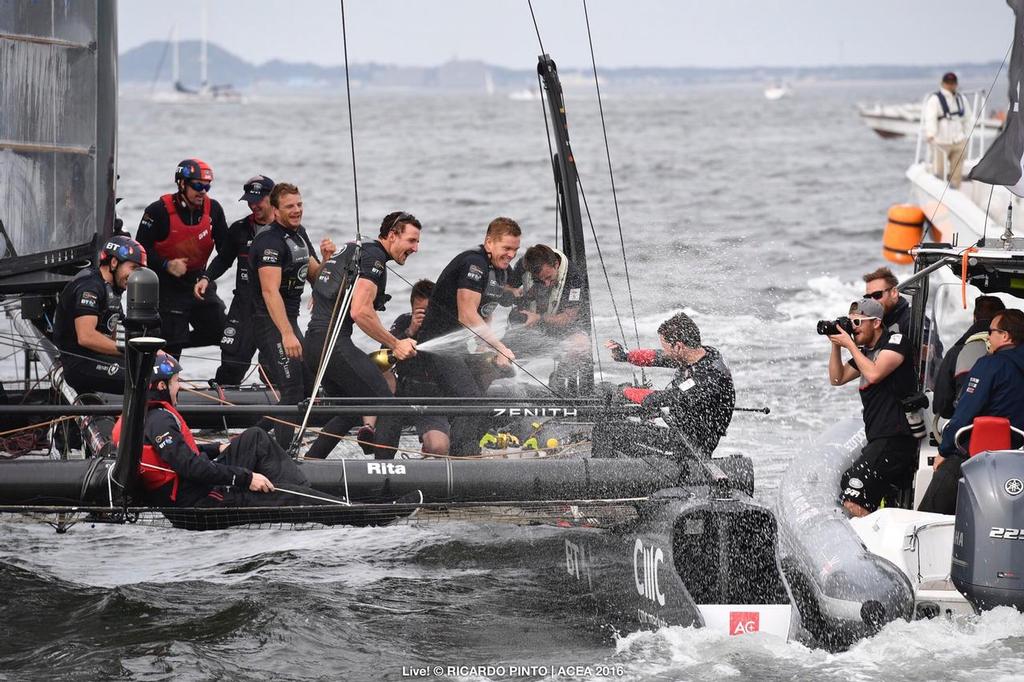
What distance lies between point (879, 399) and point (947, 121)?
32.0ft

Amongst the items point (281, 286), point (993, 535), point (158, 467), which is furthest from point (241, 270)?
point (993, 535)

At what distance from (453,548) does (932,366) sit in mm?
2883

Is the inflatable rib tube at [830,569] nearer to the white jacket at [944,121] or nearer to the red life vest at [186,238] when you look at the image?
the red life vest at [186,238]

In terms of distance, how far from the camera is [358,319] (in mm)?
7000

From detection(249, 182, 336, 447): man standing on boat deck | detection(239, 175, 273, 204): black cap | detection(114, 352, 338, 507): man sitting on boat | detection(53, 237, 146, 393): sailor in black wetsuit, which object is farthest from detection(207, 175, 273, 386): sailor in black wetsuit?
detection(114, 352, 338, 507): man sitting on boat

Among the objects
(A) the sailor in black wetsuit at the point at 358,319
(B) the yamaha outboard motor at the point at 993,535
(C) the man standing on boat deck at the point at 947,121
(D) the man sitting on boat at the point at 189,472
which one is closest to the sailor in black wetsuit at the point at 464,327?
(A) the sailor in black wetsuit at the point at 358,319

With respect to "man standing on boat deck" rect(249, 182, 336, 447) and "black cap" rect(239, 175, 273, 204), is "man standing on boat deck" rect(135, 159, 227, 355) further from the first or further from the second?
"man standing on boat deck" rect(249, 182, 336, 447)

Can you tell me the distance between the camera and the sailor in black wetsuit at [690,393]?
Result: 21.6ft

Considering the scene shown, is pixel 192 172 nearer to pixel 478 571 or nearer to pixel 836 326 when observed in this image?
pixel 478 571

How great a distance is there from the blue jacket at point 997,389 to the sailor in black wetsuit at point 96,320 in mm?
4187

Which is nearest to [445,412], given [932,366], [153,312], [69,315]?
[153,312]

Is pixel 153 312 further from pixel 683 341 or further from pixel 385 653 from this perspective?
pixel 683 341

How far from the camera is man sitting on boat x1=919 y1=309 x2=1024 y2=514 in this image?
6.14 m

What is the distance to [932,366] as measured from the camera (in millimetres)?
7621
